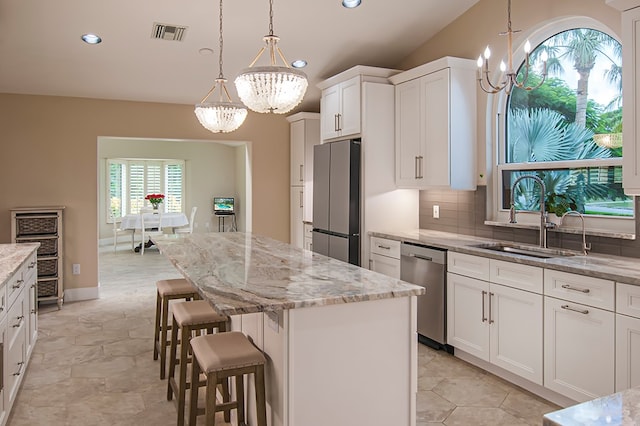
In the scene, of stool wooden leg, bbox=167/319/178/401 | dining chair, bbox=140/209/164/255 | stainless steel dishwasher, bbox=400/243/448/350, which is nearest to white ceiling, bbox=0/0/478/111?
stainless steel dishwasher, bbox=400/243/448/350

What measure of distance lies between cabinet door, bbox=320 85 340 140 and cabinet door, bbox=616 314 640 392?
129 inches

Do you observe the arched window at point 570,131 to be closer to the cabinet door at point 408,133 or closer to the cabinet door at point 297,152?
the cabinet door at point 408,133

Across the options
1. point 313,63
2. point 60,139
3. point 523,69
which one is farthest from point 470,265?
point 60,139

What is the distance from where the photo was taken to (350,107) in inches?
192

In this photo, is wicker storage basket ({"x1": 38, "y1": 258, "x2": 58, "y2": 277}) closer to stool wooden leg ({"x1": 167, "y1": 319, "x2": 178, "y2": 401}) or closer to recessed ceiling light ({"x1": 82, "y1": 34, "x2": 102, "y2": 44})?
recessed ceiling light ({"x1": 82, "y1": 34, "x2": 102, "y2": 44})

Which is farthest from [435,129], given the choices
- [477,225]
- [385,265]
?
[385,265]

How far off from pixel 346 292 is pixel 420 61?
375 centimetres

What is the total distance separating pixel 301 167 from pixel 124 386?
379cm

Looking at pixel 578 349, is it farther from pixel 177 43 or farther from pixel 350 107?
pixel 177 43

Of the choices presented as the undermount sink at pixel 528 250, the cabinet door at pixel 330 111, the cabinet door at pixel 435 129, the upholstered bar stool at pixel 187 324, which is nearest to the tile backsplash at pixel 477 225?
the undermount sink at pixel 528 250

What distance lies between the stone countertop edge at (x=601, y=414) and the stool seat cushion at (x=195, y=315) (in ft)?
6.75

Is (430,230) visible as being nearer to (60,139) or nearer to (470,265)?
(470,265)

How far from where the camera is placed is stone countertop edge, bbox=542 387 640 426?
85 cm

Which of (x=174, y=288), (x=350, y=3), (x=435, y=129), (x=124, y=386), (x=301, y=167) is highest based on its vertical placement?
(x=350, y=3)
